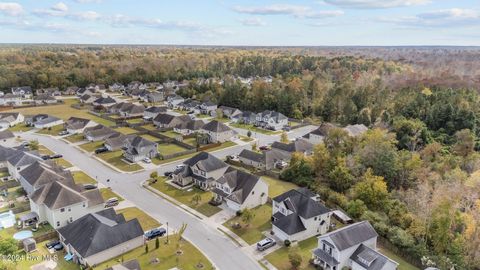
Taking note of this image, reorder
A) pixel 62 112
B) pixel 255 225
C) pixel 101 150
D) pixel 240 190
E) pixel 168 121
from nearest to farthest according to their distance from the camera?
pixel 255 225 < pixel 240 190 < pixel 101 150 < pixel 168 121 < pixel 62 112

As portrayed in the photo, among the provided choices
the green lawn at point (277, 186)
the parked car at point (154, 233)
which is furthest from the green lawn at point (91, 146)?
the green lawn at point (277, 186)

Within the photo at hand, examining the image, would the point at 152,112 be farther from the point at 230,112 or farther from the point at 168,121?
the point at 230,112

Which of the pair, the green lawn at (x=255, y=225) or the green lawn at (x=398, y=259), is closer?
the green lawn at (x=398, y=259)

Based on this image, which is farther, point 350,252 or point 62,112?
point 62,112

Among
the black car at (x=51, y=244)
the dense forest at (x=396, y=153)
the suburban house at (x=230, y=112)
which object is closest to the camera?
the black car at (x=51, y=244)

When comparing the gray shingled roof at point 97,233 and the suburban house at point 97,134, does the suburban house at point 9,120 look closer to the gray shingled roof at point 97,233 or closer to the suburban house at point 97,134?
the suburban house at point 97,134

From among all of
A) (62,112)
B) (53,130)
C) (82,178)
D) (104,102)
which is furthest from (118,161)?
(104,102)
